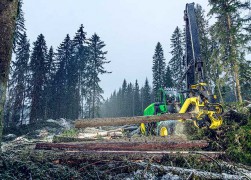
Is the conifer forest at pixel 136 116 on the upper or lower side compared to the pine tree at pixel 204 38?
lower

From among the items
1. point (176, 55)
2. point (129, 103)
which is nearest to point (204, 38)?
point (176, 55)

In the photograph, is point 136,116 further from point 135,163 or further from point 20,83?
point 20,83

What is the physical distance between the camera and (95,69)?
39562 millimetres

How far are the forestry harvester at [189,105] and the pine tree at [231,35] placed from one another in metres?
7.56

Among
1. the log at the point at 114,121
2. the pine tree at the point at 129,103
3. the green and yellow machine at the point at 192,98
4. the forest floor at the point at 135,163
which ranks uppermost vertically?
the pine tree at the point at 129,103

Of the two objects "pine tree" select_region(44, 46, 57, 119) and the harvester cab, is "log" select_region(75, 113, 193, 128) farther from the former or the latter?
"pine tree" select_region(44, 46, 57, 119)

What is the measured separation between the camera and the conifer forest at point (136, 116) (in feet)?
11.9

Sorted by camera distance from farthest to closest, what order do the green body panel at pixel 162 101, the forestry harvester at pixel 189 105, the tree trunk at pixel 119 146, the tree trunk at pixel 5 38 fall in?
the green body panel at pixel 162 101 < the forestry harvester at pixel 189 105 < the tree trunk at pixel 119 146 < the tree trunk at pixel 5 38

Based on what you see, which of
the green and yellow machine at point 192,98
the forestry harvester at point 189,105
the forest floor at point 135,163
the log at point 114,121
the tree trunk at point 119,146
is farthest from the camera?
the green and yellow machine at point 192,98

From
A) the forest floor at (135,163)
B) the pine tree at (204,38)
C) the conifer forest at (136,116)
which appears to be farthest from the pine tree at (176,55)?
the forest floor at (135,163)

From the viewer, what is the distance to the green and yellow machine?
8094mm

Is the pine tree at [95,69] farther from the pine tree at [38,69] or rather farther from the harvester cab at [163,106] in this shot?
the harvester cab at [163,106]

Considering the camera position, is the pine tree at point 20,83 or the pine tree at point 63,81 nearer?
the pine tree at point 20,83

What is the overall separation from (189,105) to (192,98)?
363mm
